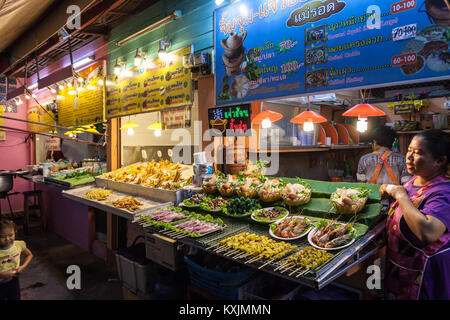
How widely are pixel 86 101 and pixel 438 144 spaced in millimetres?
7024

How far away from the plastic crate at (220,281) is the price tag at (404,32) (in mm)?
2545

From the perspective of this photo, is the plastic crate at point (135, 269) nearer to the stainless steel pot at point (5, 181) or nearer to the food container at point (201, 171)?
the food container at point (201, 171)

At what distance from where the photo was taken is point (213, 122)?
13.4ft

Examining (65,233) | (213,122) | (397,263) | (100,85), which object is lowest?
(65,233)

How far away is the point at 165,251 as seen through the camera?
10.5ft

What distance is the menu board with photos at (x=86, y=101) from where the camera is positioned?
6.48 meters

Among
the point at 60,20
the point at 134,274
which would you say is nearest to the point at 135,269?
the point at 134,274

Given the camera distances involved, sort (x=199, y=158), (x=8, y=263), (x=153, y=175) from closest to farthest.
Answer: (x=8, y=263), (x=199, y=158), (x=153, y=175)

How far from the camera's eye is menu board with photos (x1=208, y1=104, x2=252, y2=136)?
12.0 feet

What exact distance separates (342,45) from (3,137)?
1168cm

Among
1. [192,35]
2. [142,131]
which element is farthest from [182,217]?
[142,131]

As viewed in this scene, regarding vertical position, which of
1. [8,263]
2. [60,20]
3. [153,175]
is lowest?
[8,263]

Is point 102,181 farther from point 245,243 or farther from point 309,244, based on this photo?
point 309,244

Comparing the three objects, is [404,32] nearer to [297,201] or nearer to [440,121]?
[297,201]
